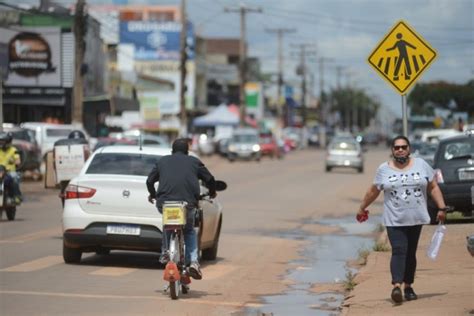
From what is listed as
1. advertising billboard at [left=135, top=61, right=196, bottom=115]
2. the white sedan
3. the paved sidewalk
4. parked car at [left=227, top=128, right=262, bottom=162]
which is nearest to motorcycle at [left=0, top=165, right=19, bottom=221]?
the white sedan

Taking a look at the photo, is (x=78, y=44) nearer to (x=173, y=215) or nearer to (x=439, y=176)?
(x=439, y=176)

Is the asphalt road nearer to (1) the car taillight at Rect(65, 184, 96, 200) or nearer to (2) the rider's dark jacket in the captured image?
(1) the car taillight at Rect(65, 184, 96, 200)

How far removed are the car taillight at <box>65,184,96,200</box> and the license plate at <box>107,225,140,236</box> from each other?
58 cm

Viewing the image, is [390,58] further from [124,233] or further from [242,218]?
[242,218]

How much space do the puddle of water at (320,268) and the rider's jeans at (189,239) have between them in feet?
3.15

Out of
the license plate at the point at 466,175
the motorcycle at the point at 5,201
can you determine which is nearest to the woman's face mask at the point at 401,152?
the license plate at the point at 466,175

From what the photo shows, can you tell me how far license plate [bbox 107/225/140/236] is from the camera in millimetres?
15266

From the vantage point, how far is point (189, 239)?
12.7 metres

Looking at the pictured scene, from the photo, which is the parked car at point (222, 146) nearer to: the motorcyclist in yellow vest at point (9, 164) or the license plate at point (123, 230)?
the motorcyclist in yellow vest at point (9, 164)

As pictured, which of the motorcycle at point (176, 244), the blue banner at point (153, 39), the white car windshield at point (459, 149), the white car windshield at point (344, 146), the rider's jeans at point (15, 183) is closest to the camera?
the motorcycle at point (176, 244)

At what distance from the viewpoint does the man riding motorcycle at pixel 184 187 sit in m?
12.6

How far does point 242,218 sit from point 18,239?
25.3 feet

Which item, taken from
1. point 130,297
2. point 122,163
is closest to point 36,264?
point 122,163

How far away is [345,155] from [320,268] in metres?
37.9
